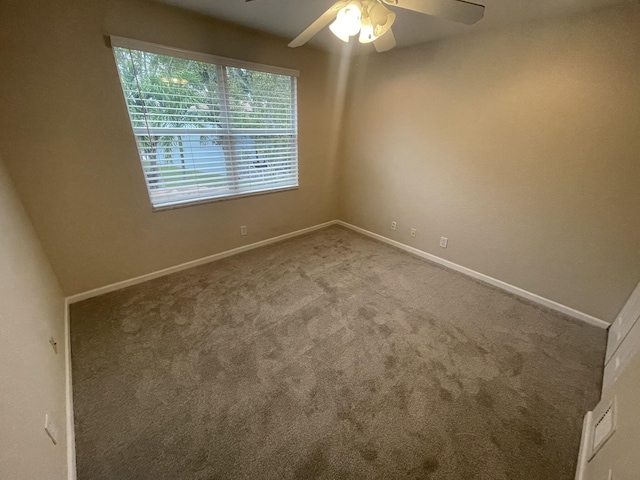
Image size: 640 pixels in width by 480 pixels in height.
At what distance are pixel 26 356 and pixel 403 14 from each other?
9.81ft

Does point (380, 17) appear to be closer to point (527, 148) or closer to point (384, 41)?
point (384, 41)

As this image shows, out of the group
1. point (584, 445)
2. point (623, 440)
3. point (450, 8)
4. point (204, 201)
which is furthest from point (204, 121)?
point (584, 445)

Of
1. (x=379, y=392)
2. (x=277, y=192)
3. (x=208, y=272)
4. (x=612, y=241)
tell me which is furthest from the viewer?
(x=277, y=192)

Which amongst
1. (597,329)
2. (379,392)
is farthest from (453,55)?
(379,392)

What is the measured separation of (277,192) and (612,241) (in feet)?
10.1

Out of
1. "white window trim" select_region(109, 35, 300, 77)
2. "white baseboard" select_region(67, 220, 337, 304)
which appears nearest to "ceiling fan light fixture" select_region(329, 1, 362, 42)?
"white window trim" select_region(109, 35, 300, 77)

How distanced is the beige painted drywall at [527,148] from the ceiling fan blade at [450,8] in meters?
1.19

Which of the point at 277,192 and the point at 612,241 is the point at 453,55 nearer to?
the point at 612,241

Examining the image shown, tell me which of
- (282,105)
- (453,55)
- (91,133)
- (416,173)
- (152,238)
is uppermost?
(453,55)

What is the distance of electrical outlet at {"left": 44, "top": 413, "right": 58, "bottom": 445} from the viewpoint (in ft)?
3.56

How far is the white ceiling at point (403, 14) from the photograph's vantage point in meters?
1.76

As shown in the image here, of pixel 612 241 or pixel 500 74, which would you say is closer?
pixel 612 241

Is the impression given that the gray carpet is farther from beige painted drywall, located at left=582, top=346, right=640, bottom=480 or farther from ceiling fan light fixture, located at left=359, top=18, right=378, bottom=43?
ceiling fan light fixture, located at left=359, top=18, right=378, bottom=43

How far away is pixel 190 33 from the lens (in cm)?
221
